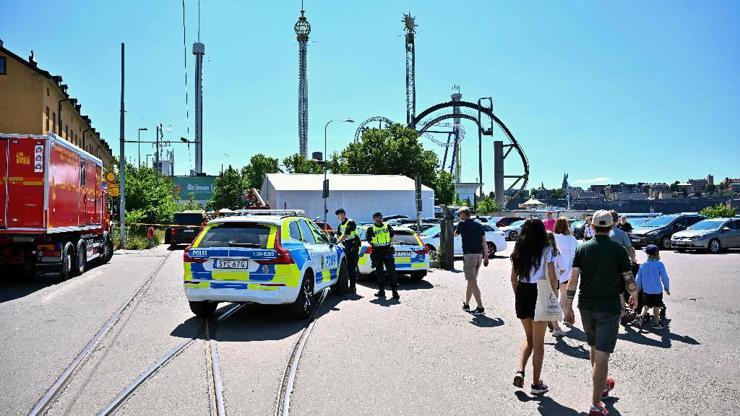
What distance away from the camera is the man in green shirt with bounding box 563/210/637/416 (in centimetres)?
472

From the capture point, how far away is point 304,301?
8.98 meters

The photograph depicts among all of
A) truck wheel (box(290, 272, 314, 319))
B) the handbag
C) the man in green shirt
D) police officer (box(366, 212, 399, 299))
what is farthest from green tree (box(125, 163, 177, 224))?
the man in green shirt

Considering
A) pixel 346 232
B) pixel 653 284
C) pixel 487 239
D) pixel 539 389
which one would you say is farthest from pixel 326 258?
pixel 487 239

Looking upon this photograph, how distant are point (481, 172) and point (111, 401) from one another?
84.6m

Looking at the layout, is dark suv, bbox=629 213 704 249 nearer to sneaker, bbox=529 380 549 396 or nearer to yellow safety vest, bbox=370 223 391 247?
yellow safety vest, bbox=370 223 391 247

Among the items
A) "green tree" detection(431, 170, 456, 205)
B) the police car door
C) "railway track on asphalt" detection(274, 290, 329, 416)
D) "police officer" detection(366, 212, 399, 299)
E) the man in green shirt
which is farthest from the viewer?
"green tree" detection(431, 170, 456, 205)

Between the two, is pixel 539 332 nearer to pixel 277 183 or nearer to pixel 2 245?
pixel 2 245

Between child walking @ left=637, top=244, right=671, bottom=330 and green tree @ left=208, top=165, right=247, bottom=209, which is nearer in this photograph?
child walking @ left=637, top=244, right=671, bottom=330

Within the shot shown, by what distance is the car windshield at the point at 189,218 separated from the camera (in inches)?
1192

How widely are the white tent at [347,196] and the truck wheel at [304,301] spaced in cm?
2849

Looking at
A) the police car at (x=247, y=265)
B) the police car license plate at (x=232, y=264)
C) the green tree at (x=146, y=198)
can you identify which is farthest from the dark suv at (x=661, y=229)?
the green tree at (x=146, y=198)

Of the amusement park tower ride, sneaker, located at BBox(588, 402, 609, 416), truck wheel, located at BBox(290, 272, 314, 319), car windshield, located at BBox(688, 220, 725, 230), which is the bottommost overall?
sneaker, located at BBox(588, 402, 609, 416)

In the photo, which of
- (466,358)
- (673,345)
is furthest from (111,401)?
(673,345)

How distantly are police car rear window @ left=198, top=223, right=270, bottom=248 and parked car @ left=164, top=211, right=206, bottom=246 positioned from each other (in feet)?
63.2
